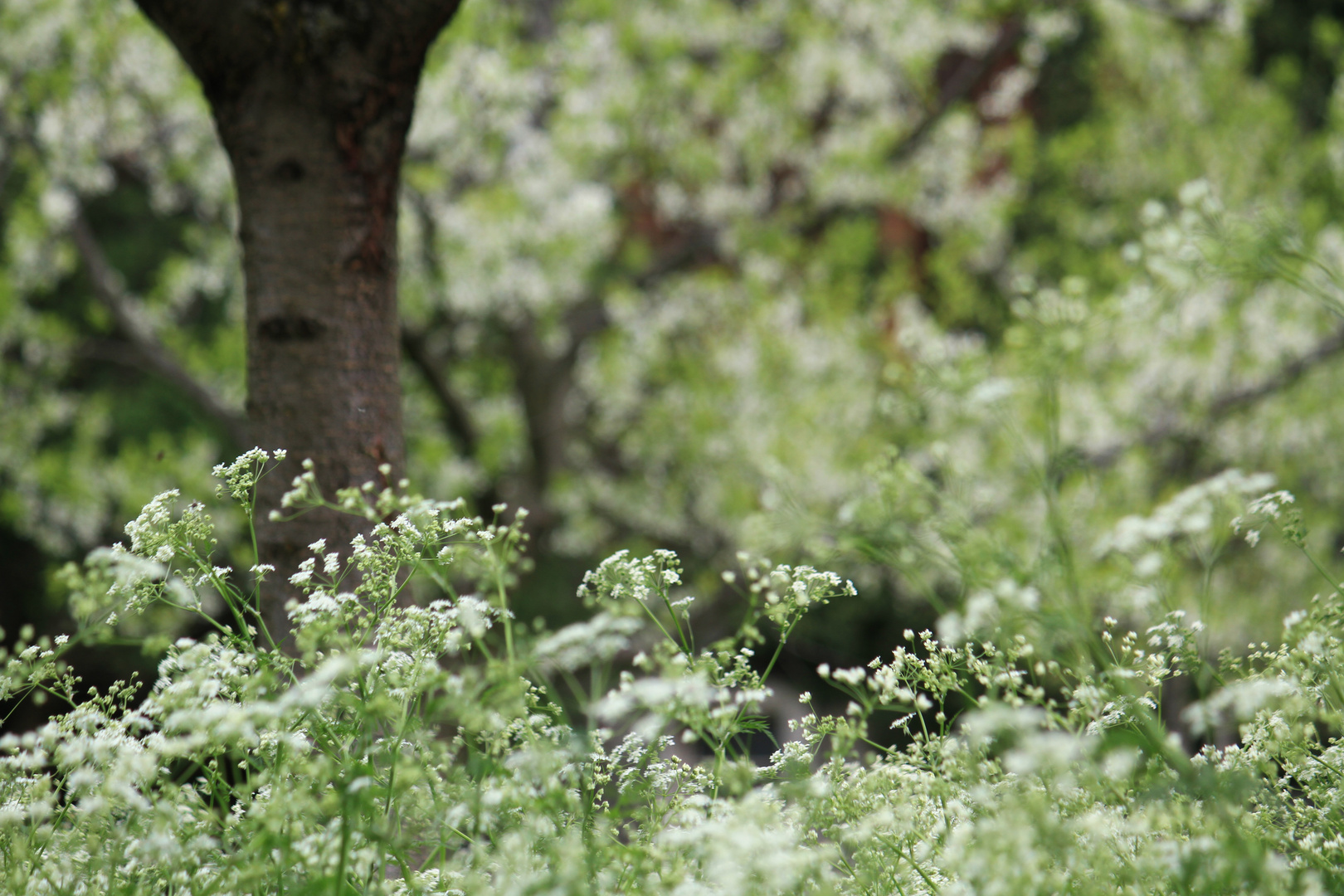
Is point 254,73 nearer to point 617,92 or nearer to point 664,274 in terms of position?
point 617,92

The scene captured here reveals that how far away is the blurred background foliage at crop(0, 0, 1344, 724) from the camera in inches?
258

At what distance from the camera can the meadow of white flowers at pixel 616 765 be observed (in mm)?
1201

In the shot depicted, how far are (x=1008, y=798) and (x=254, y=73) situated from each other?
8.19 ft

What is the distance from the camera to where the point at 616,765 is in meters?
1.72

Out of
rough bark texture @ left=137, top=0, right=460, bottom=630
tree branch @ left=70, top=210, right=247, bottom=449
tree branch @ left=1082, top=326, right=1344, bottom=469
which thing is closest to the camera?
rough bark texture @ left=137, top=0, right=460, bottom=630

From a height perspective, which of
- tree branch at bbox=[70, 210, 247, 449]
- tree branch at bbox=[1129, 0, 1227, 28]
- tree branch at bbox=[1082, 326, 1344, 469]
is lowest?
tree branch at bbox=[1082, 326, 1344, 469]

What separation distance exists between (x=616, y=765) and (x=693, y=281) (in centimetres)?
709

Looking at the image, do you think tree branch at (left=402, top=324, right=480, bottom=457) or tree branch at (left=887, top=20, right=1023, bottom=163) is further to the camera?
tree branch at (left=887, top=20, right=1023, bottom=163)

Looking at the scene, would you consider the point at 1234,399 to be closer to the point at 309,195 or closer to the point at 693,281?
the point at 693,281

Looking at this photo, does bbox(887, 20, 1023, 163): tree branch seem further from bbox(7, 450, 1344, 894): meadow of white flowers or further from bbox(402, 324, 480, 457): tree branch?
bbox(7, 450, 1344, 894): meadow of white flowers

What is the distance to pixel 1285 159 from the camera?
27.1 ft

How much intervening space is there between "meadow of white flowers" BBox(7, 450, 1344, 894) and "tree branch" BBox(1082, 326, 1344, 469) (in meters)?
5.09

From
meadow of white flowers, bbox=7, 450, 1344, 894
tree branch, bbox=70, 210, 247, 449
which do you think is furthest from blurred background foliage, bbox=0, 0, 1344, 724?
meadow of white flowers, bbox=7, 450, 1344, 894

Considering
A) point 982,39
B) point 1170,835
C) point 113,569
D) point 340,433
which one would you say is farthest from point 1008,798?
point 982,39
